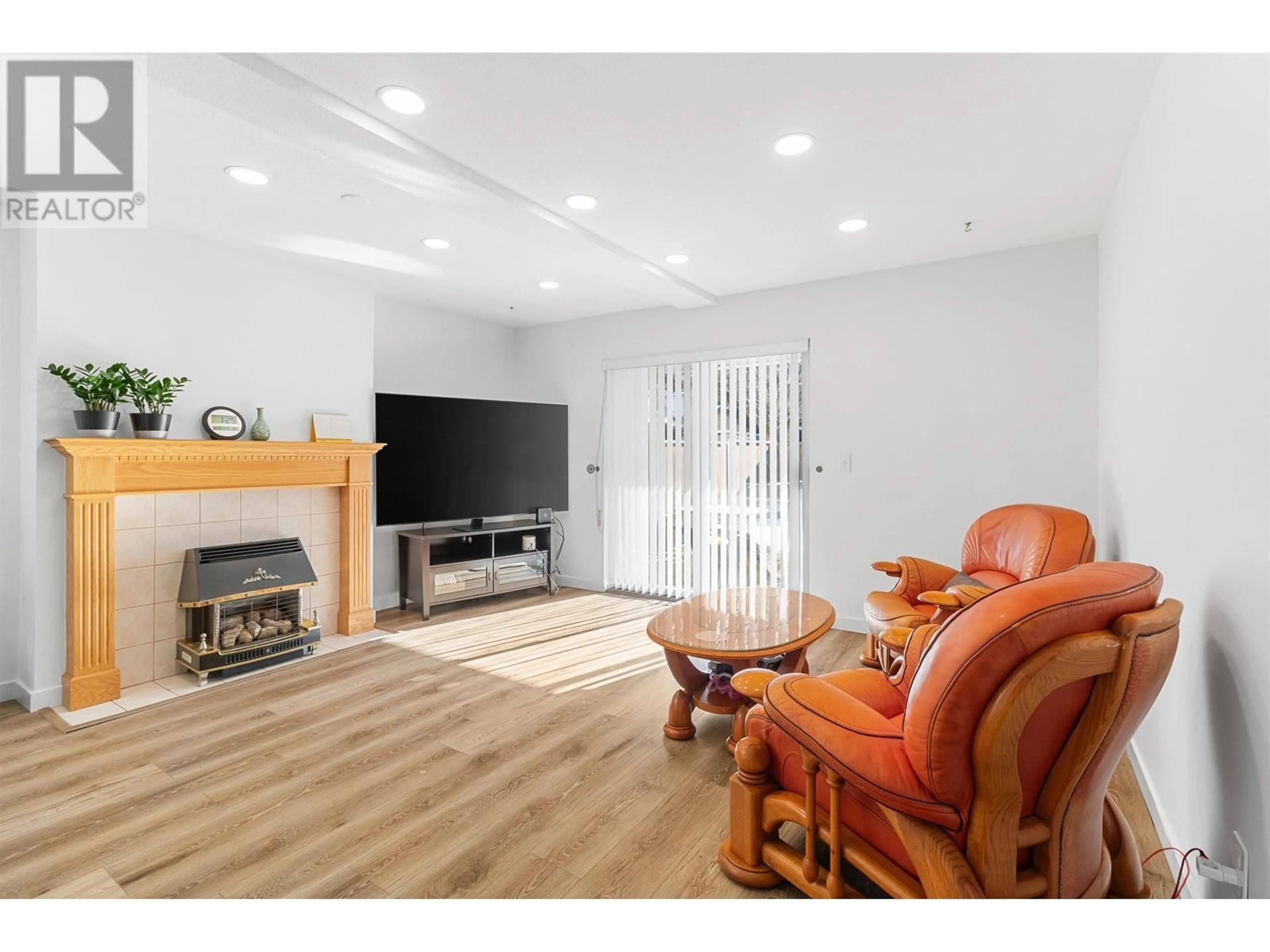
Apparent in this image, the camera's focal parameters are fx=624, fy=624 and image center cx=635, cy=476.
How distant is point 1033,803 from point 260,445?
13.0 ft

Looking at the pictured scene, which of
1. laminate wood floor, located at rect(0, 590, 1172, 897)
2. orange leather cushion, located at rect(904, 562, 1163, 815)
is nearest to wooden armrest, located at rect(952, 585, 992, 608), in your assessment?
laminate wood floor, located at rect(0, 590, 1172, 897)

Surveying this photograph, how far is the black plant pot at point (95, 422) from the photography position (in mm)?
2996

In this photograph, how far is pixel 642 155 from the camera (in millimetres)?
2545

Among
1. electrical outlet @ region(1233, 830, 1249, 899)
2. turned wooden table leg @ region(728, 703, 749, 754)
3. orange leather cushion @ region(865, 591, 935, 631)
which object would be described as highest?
orange leather cushion @ region(865, 591, 935, 631)

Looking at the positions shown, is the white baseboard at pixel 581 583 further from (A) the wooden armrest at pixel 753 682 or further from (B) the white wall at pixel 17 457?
(A) the wooden armrest at pixel 753 682

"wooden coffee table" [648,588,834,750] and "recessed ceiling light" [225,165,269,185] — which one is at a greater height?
"recessed ceiling light" [225,165,269,185]

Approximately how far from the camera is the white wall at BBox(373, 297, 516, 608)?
5.03 meters

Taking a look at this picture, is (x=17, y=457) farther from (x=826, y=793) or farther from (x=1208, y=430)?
(x=1208, y=430)

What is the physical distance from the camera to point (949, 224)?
11.0ft

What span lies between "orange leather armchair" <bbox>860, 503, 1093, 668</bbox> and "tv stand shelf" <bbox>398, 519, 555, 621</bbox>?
115 inches

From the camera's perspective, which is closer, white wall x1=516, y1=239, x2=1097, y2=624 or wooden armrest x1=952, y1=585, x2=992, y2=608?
wooden armrest x1=952, y1=585, x2=992, y2=608

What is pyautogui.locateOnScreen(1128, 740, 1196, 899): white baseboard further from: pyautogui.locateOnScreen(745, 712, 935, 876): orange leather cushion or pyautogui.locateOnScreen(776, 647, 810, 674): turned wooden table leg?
pyautogui.locateOnScreen(776, 647, 810, 674): turned wooden table leg
